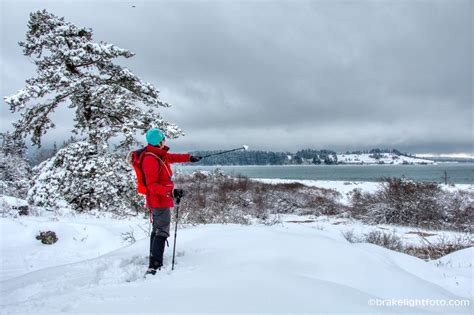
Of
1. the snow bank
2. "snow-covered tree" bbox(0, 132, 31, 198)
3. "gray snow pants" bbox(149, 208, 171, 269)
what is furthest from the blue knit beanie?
"snow-covered tree" bbox(0, 132, 31, 198)

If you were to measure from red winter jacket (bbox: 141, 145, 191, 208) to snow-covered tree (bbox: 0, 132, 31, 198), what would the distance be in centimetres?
922

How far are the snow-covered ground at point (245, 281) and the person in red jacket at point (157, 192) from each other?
30cm

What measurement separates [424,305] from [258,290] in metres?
1.73

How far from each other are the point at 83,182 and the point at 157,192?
8.63 meters

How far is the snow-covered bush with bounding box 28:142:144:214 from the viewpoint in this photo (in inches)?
420

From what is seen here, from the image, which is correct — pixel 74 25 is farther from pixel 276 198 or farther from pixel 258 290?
pixel 276 198

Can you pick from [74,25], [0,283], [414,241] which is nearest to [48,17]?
[74,25]

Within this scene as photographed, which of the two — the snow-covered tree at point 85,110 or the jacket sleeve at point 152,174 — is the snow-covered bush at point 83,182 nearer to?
the snow-covered tree at point 85,110

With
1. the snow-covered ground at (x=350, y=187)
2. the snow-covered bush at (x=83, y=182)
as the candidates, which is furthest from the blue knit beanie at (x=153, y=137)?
the snow-covered ground at (x=350, y=187)

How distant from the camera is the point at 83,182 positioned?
1114cm

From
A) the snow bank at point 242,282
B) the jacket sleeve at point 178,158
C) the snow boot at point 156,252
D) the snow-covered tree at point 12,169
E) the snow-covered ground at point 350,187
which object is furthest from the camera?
the snow-covered ground at point 350,187

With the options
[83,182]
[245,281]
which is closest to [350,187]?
[83,182]

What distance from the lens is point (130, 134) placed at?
35.2ft

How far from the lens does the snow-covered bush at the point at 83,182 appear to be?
35.0ft
